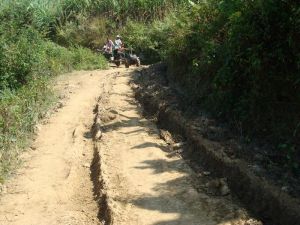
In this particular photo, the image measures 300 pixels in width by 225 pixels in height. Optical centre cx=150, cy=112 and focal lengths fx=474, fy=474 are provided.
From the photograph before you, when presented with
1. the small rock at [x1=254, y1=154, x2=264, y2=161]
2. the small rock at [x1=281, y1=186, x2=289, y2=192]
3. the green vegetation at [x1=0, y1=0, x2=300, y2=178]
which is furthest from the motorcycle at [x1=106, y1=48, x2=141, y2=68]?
the small rock at [x1=281, y1=186, x2=289, y2=192]

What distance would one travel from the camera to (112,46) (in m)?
20.2

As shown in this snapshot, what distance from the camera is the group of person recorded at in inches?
771

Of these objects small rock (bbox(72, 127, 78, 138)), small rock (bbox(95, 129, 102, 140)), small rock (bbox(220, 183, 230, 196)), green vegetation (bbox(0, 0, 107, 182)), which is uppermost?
green vegetation (bbox(0, 0, 107, 182))

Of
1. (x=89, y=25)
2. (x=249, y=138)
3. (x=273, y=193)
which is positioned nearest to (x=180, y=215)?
(x=273, y=193)

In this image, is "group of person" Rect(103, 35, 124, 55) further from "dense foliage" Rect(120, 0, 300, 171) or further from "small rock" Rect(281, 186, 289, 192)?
"small rock" Rect(281, 186, 289, 192)

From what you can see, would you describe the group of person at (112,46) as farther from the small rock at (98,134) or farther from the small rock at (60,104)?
the small rock at (98,134)

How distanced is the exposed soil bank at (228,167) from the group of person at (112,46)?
853cm

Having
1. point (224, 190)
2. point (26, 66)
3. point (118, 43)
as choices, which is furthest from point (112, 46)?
point (224, 190)

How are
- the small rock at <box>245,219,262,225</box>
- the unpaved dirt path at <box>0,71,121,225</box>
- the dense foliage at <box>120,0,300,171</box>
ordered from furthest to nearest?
the dense foliage at <box>120,0,300,171</box>
the unpaved dirt path at <box>0,71,121,225</box>
the small rock at <box>245,219,262,225</box>

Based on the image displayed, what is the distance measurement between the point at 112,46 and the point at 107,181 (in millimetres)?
13486

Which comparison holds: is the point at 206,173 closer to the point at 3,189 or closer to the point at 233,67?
the point at 233,67

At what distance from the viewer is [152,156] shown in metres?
8.23

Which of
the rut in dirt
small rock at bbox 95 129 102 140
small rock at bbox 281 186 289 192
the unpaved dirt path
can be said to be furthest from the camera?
small rock at bbox 95 129 102 140

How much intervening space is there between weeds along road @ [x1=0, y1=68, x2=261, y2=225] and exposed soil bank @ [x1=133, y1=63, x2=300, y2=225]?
22cm
